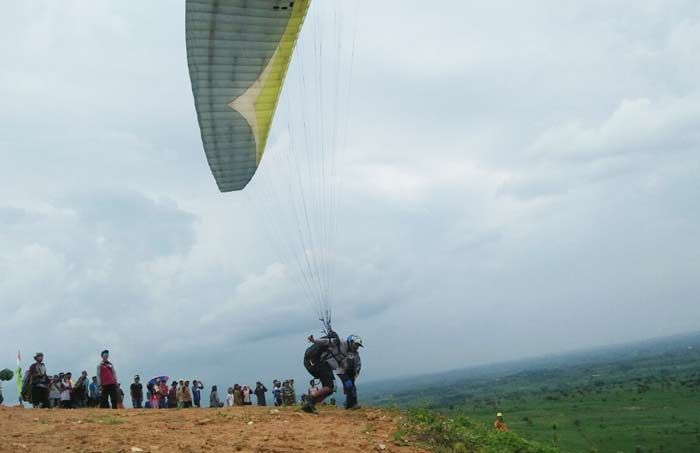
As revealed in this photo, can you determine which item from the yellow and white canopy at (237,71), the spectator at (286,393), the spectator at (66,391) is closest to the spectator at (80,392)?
the spectator at (66,391)

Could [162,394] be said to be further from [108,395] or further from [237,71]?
[237,71]

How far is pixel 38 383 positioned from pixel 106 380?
2.02 meters

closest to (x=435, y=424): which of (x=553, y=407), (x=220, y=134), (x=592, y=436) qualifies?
(x=220, y=134)

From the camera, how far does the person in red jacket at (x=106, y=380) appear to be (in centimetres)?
1544

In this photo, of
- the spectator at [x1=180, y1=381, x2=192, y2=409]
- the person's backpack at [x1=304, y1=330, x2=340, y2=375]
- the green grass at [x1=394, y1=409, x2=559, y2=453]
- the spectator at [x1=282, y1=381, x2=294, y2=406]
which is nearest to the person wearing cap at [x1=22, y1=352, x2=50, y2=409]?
the spectator at [x1=180, y1=381, x2=192, y2=409]

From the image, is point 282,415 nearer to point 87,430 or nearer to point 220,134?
point 87,430

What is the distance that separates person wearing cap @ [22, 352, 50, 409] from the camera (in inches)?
621

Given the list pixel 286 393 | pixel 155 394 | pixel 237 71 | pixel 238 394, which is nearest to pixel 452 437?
pixel 237 71

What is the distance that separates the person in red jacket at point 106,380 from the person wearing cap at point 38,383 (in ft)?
A: 5.46

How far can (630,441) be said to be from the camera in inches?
2591

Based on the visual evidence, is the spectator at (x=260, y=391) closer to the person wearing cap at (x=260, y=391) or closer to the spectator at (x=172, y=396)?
the person wearing cap at (x=260, y=391)

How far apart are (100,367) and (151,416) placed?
4197 mm

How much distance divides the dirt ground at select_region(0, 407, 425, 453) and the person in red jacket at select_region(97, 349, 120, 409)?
247 centimetres

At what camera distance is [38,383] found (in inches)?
623
